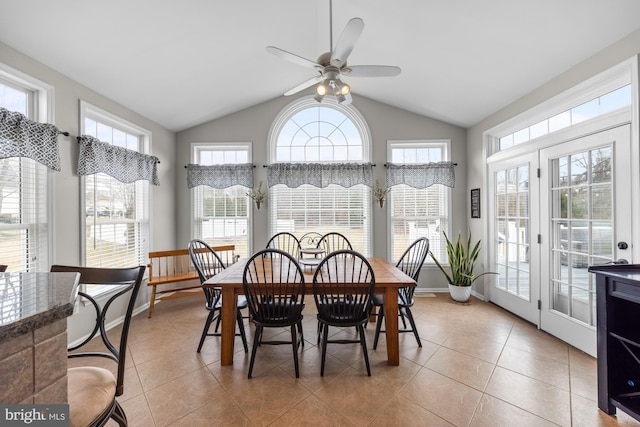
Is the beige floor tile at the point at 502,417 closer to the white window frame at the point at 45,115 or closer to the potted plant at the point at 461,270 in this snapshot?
the potted plant at the point at 461,270

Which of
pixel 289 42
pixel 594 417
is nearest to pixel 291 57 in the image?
pixel 289 42

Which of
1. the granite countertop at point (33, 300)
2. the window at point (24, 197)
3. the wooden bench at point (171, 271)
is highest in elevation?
the window at point (24, 197)

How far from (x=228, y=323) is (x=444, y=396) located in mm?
1709

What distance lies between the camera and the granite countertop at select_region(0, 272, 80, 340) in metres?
0.60

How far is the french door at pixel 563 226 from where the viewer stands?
7.22 ft

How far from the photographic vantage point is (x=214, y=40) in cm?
270

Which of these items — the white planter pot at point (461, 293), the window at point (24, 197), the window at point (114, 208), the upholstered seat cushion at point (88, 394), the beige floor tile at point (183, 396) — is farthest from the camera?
the white planter pot at point (461, 293)

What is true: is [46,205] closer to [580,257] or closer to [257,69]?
[257,69]

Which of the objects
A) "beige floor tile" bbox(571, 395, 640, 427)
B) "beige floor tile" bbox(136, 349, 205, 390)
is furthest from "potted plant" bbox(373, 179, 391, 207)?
"beige floor tile" bbox(136, 349, 205, 390)

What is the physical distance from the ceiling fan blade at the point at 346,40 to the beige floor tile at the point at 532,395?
2.64 m

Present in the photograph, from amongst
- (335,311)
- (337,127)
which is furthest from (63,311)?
(337,127)

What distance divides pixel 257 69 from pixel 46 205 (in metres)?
2.60

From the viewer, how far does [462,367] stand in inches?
86.9

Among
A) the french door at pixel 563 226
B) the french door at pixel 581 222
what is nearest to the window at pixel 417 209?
the french door at pixel 563 226
